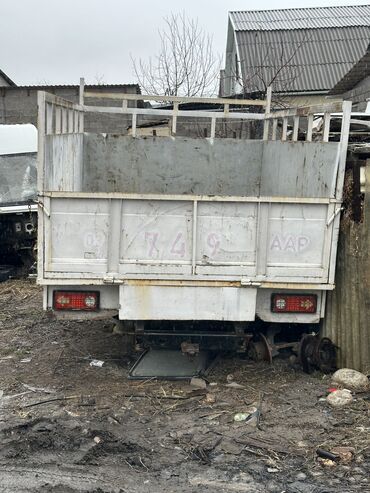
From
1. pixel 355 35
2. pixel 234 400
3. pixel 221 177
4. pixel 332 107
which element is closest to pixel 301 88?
pixel 355 35

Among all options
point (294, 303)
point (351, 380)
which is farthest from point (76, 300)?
point (351, 380)

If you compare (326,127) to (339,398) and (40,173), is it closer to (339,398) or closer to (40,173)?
(339,398)

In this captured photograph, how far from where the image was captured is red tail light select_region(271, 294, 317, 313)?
4582mm

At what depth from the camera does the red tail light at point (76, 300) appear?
4.55m

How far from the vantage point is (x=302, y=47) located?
21703 mm

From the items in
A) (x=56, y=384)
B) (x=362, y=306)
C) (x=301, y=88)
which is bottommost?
(x=56, y=384)

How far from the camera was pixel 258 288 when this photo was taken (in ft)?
14.7

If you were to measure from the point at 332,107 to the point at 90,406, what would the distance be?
2.98m

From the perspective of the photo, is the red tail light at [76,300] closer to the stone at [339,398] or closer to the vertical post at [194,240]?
the vertical post at [194,240]

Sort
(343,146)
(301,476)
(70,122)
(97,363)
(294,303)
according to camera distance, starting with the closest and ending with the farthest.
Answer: (301,476), (343,146), (294,303), (97,363), (70,122)

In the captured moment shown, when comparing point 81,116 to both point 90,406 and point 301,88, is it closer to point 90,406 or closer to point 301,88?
point 90,406

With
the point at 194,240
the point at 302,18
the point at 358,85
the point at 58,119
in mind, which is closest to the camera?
the point at 194,240

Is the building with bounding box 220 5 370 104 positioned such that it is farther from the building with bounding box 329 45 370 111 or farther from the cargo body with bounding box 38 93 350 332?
the cargo body with bounding box 38 93 350 332

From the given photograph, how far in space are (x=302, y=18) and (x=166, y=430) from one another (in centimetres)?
2272
